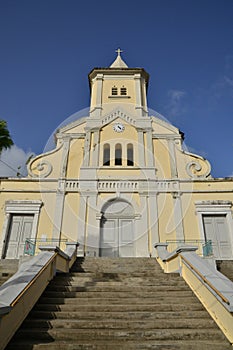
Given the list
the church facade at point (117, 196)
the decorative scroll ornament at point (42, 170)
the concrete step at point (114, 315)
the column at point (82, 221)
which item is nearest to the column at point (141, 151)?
the church facade at point (117, 196)

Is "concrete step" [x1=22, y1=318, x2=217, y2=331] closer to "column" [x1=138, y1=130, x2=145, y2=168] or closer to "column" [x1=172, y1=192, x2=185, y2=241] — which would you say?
"column" [x1=172, y1=192, x2=185, y2=241]

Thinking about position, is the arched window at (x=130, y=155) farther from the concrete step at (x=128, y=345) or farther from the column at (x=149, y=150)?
the concrete step at (x=128, y=345)

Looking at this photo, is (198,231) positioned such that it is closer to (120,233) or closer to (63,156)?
(120,233)

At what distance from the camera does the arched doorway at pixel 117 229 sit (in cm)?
1362

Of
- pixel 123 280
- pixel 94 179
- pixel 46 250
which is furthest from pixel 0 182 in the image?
pixel 123 280

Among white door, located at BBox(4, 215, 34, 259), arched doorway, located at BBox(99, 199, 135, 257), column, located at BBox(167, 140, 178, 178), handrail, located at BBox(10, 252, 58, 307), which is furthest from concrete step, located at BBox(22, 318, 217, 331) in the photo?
column, located at BBox(167, 140, 178, 178)

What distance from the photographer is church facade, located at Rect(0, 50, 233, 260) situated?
1369 cm

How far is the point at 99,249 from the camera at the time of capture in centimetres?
1345

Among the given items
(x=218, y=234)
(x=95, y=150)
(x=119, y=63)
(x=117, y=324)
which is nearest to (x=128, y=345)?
(x=117, y=324)

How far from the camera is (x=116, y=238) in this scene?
14008 mm

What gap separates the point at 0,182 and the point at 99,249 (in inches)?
265

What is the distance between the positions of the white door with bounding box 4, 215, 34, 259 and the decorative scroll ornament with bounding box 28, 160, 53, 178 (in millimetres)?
2579

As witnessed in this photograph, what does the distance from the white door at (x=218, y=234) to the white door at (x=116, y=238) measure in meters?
4.07

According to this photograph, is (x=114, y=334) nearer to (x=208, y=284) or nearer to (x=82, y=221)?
(x=208, y=284)
